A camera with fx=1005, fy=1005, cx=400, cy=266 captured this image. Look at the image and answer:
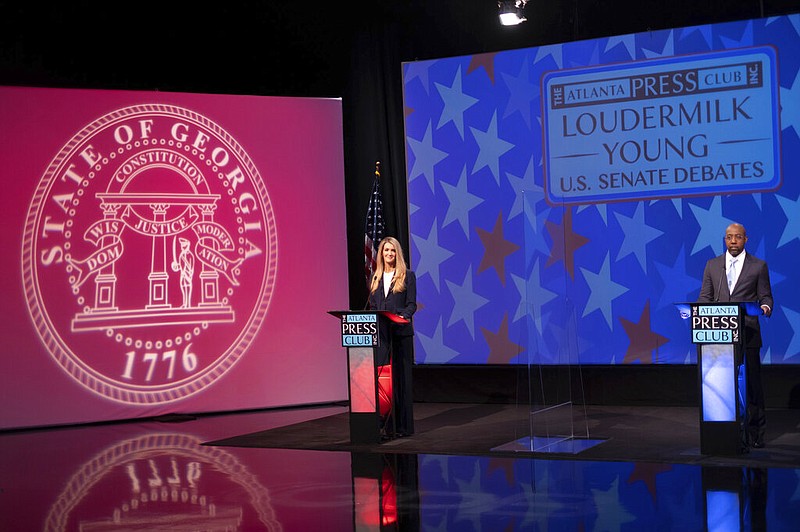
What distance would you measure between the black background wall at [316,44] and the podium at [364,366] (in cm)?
232

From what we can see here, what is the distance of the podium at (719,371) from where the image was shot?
5.93 m

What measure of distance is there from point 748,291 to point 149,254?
5.09 metres

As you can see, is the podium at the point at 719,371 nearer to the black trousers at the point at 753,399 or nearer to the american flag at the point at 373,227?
the black trousers at the point at 753,399

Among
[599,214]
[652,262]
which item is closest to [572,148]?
[599,214]

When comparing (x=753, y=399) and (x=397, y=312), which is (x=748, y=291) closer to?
(x=753, y=399)

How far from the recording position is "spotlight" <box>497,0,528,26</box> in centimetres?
822

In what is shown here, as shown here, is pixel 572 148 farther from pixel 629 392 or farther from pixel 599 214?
pixel 629 392

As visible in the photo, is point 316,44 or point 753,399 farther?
point 316,44

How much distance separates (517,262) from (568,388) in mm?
2436

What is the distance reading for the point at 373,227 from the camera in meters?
9.10

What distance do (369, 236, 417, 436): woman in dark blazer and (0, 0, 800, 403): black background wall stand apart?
1978 mm

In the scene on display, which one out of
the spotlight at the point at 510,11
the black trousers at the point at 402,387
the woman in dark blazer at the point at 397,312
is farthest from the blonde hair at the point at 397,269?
the spotlight at the point at 510,11

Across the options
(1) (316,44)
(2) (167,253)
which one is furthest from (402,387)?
(1) (316,44)

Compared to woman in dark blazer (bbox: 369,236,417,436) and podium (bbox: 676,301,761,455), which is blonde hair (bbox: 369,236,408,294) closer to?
woman in dark blazer (bbox: 369,236,417,436)
